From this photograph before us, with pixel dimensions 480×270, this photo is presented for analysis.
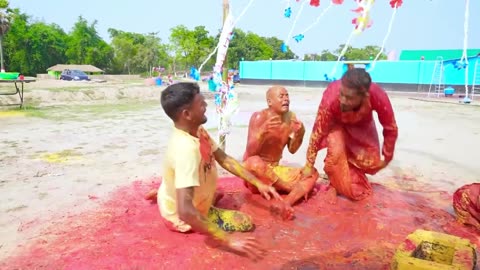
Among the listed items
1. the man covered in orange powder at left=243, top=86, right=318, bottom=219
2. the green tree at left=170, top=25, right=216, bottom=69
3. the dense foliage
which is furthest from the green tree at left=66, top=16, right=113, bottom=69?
the man covered in orange powder at left=243, top=86, right=318, bottom=219

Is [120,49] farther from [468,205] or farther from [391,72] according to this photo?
[468,205]

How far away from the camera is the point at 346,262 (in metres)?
2.76

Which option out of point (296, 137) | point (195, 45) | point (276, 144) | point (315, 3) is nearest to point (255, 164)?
point (276, 144)

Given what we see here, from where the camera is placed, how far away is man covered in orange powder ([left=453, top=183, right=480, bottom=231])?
342 centimetres

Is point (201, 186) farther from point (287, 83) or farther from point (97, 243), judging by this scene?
point (287, 83)

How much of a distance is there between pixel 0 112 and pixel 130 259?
37.7 ft

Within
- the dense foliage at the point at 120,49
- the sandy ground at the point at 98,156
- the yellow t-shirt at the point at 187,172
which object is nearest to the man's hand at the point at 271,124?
the yellow t-shirt at the point at 187,172

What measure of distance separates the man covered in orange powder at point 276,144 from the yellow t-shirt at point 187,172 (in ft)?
2.47

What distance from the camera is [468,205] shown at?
3469 mm

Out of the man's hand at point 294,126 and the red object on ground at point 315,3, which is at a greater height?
the red object on ground at point 315,3

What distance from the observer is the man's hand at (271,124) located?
13.0 ft

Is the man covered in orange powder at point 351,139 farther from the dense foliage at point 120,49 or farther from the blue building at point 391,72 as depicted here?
the dense foliage at point 120,49

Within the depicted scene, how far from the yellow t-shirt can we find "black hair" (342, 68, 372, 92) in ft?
4.26

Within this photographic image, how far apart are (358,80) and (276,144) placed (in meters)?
1.14
